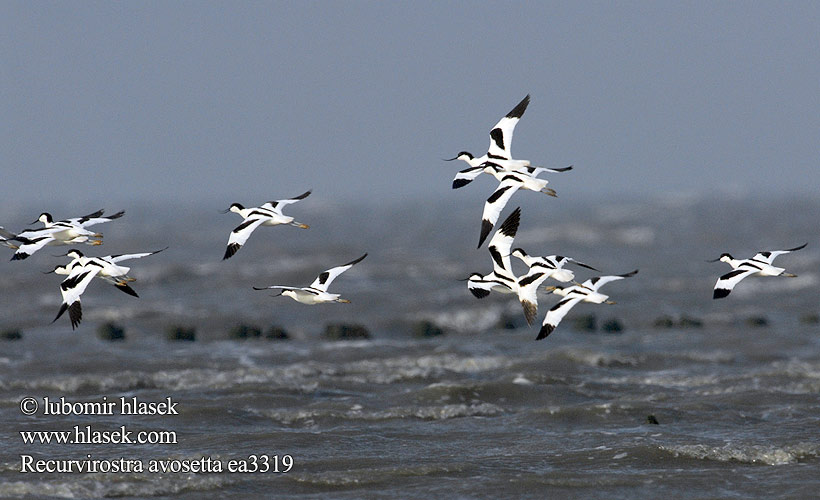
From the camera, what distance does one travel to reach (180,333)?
82.1ft

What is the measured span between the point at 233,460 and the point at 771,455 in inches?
263

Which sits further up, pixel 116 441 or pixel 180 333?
pixel 180 333

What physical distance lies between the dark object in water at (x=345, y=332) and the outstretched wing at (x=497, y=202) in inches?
435

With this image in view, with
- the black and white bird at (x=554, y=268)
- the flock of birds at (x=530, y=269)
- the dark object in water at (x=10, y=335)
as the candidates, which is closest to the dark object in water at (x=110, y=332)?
the dark object in water at (x=10, y=335)

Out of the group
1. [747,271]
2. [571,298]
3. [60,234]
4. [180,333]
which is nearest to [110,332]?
[180,333]

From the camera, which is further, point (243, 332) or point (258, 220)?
point (243, 332)

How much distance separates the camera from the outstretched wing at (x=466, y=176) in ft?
47.1

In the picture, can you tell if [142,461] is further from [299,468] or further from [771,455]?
[771,455]

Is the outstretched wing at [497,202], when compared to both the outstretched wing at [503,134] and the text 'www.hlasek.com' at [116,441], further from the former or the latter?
the text 'www.hlasek.com' at [116,441]

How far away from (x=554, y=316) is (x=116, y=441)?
20.1 feet

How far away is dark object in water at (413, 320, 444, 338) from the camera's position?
1022 inches

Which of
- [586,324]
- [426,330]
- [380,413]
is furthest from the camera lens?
[586,324]

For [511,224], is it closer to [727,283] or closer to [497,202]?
[497,202]

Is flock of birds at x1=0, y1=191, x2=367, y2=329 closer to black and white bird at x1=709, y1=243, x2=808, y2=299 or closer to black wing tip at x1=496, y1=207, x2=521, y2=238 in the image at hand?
black wing tip at x1=496, y1=207, x2=521, y2=238
